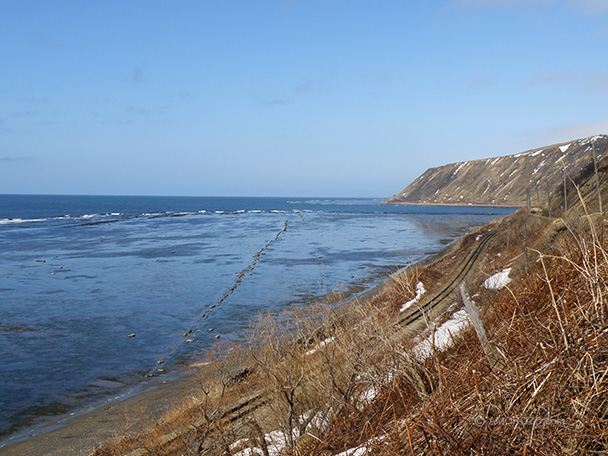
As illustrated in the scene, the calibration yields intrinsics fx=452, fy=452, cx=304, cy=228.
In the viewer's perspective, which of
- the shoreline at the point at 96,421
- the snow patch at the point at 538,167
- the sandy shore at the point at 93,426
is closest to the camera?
the sandy shore at the point at 93,426

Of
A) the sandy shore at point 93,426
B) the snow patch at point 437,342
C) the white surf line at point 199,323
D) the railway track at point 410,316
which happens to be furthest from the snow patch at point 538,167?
the snow patch at point 437,342

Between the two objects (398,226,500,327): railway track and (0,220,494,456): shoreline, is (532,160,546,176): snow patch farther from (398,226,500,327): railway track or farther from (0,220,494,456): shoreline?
(0,220,494,456): shoreline

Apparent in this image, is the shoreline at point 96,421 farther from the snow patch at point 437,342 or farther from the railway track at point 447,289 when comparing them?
the railway track at point 447,289

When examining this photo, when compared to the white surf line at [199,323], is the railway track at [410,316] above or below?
above

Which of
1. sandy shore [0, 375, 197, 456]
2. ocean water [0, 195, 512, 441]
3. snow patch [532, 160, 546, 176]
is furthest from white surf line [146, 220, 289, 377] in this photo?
snow patch [532, 160, 546, 176]

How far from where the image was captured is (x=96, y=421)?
15.2m

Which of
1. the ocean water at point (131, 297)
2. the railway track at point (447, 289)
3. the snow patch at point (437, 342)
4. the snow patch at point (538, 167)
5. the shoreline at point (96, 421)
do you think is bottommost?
the shoreline at point (96, 421)

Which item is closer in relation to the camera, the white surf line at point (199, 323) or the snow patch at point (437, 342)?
the snow patch at point (437, 342)

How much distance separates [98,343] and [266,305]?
11205 mm

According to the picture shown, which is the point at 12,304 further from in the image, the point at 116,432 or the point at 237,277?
the point at 116,432

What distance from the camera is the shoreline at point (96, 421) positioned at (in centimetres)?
1359

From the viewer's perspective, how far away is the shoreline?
1359 cm

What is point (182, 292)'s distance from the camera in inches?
1371

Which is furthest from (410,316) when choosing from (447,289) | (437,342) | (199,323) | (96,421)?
(199,323)
